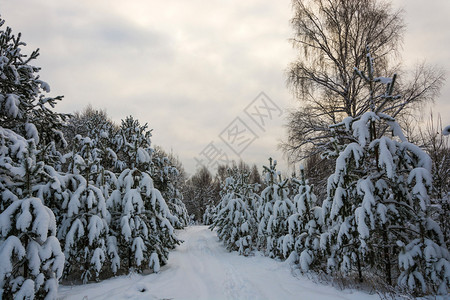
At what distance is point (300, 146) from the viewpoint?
516 inches

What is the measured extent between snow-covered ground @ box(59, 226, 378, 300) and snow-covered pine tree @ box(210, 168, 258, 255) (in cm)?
252

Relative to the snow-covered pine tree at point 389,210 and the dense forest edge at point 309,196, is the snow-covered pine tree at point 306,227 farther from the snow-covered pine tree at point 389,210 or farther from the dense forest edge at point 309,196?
the snow-covered pine tree at point 389,210

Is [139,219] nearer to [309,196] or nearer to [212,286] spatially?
[212,286]

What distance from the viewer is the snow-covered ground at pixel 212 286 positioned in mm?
5508

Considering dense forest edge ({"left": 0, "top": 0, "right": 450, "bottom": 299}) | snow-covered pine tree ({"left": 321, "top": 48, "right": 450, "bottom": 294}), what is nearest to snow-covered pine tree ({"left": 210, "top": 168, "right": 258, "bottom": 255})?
dense forest edge ({"left": 0, "top": 0, "right": 450, "bottom": 299})

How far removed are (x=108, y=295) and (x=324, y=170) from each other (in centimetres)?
1062

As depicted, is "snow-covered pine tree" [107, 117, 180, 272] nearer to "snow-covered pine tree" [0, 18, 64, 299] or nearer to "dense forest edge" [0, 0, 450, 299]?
"dense forest edge" [0, 0, 450, 299]

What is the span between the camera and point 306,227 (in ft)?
25.4

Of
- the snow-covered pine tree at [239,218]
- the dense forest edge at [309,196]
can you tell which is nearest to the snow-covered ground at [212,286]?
the dense forest edge at [309,196]

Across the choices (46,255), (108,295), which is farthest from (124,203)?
(46,255)

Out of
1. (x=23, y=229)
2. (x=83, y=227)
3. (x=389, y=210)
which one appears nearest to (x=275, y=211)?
(x=389, y=210)

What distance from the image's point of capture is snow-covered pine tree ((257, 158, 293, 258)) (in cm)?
1019

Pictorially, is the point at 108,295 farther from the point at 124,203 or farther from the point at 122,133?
the point at 122,133

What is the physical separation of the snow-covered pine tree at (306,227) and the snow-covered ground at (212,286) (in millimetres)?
795
